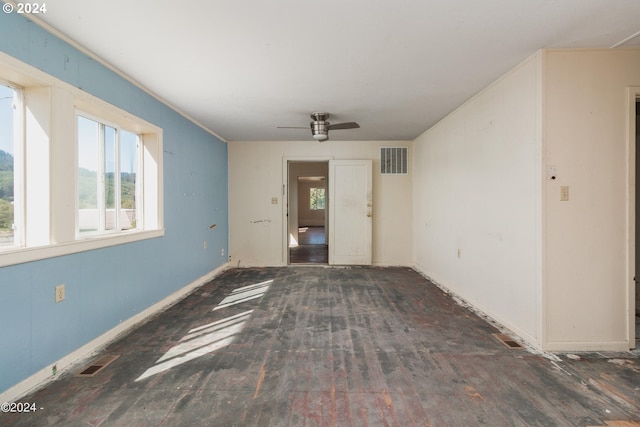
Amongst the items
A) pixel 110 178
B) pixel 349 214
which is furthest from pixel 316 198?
pixel 110 178

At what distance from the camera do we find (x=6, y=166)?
184 cm

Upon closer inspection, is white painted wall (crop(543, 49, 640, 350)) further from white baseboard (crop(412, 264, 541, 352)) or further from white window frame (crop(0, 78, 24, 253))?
white window frame (crop(0, 78, 24, 253))

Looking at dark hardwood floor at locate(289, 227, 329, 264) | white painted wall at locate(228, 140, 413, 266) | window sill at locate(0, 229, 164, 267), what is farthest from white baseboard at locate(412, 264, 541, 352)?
window sill at locate(0, 229, 164, 267)

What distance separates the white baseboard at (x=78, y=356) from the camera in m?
1.70

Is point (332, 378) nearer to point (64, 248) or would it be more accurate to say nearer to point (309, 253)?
point (64, 248)

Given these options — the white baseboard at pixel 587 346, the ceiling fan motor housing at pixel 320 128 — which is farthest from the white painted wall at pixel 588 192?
the ceiling fan motor housing at pixel 320 128

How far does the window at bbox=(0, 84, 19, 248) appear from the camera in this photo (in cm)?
182

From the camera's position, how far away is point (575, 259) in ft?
7.40

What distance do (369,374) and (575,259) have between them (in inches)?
74.1

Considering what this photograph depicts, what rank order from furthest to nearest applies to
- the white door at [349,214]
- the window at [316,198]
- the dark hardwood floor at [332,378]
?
the window at [316,198] → the white door at [349,214] → the dark hardwood floor at [332,378]

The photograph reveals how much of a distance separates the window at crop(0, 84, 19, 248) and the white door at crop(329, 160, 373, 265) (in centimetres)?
414

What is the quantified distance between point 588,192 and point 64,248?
4.00 meters

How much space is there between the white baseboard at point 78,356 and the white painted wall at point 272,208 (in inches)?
81.7

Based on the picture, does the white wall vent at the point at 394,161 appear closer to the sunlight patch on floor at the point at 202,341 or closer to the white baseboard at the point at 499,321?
the white baseboard at the point at 499,321
